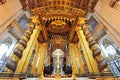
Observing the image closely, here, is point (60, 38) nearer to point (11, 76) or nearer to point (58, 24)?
point (58, 24)

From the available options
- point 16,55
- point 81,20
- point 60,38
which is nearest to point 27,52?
point 16,55

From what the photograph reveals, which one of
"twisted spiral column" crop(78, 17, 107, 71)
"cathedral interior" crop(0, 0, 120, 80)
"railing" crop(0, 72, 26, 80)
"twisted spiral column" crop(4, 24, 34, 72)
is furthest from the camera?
"cathedral interior" crop(0, 0, 120, 80)

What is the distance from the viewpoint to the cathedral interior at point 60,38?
5.12 meters

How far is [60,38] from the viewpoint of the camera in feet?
32.3

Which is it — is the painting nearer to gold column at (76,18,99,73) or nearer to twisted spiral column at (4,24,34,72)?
twisted spiral column at (4,24,34,72)

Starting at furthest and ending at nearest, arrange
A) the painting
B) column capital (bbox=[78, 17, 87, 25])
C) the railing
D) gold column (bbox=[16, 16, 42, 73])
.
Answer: the painting, column capital (bbox=[78, 17, 87, 25]), gold column (bbox=[16, 16, 42, 73]), the railing

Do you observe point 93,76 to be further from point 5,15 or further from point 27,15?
point 27,15

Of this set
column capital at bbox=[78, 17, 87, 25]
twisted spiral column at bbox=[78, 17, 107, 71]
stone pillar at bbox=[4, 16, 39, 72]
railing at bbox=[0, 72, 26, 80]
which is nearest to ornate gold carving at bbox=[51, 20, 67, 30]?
column capital at bbox=[78, 17, 87, 25]

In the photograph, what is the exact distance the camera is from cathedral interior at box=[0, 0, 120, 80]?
512cm

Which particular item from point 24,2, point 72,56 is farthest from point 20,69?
point 24,2

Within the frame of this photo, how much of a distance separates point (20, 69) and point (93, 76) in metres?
2.28

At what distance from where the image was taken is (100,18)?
7.41 m

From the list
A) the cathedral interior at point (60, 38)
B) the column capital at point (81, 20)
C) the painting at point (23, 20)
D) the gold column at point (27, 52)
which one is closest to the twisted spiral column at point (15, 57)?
the cathedral interior at point (60, 38)

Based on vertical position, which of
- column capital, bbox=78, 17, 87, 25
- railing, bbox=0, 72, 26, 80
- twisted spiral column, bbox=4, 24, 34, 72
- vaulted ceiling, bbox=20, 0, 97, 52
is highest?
vaulted ceiling, bbox=20, 0, 97, 52
